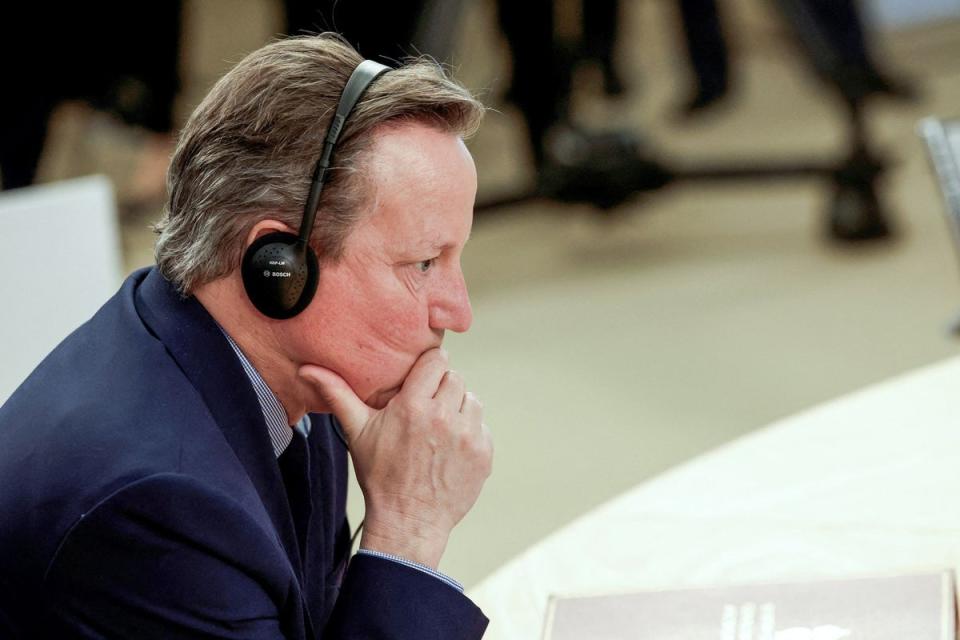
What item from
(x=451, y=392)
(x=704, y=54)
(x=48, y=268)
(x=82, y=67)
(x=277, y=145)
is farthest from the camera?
(x=704, y=54)

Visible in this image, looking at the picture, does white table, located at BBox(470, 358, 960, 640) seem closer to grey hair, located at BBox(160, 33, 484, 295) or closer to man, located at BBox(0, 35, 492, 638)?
man, located at BBox(0, 35, 492, 638)

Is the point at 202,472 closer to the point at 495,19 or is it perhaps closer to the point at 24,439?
the point at 24,439

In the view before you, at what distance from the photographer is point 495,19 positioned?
4.16 meters

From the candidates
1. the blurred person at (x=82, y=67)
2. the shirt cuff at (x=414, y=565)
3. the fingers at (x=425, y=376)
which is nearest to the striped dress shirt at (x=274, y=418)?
the shirt cuff at (x=414, y=565)

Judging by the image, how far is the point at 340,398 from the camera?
1054 millimetres

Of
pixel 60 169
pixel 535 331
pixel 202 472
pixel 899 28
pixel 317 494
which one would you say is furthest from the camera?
pixel 899 28

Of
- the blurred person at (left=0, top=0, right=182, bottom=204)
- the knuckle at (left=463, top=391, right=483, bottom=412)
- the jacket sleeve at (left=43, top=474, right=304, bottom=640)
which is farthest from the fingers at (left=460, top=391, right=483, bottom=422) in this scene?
the blurred person at (left=0, top=0, right=182, bottom=204)

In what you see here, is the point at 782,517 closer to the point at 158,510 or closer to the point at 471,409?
the point at 471,409

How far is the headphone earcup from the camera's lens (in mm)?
972

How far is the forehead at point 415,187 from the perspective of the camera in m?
1.00

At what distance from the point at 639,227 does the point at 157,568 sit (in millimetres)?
3269

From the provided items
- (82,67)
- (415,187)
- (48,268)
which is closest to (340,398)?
(415,187)

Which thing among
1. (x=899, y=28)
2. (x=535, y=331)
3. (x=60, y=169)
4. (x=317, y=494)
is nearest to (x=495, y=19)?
(x=535, y=331)

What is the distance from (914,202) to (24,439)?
11.0 feet
